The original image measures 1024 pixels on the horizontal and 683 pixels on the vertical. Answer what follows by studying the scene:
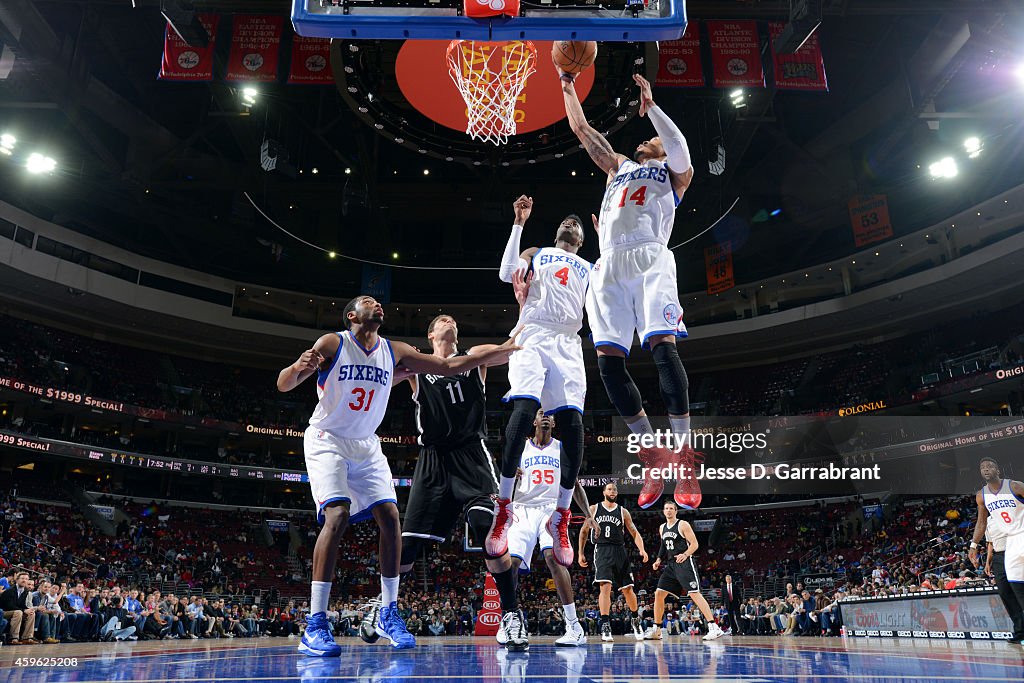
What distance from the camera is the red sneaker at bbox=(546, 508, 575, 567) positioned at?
23.7ft

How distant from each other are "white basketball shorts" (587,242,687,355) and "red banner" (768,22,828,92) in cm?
1134

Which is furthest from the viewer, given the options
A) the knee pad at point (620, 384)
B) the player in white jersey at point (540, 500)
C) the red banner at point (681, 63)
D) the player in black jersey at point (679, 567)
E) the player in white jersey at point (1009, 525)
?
the red banner at point (681, 63)

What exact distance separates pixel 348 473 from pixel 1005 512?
25.8 feet

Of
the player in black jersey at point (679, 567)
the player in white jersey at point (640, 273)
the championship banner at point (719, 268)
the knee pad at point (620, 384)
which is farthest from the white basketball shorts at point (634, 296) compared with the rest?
the championship banner at point (719, 268)

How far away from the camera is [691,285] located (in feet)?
107

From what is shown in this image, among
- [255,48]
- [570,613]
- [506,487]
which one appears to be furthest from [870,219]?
[506,487]

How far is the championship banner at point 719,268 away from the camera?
81.2ft

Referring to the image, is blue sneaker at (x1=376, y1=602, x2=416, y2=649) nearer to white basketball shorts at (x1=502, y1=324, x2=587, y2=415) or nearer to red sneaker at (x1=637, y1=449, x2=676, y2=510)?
white basketball shorts at (x1=502, y1=324, x2=587, y2=415)

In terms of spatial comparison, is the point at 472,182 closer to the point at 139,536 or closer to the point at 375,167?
the point at 375,167

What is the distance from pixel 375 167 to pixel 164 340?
16.1m

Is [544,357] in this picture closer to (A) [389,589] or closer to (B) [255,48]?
(A) [389,589]

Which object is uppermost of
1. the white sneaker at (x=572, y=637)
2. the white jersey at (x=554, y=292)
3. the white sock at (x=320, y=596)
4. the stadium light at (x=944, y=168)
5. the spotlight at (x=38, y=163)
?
the stadium light at (x=944, y=168)

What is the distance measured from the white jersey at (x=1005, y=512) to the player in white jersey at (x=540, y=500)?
16.4ft

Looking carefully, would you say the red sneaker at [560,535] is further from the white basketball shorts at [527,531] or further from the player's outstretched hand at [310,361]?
the player's outstretched hand at [310,361]
